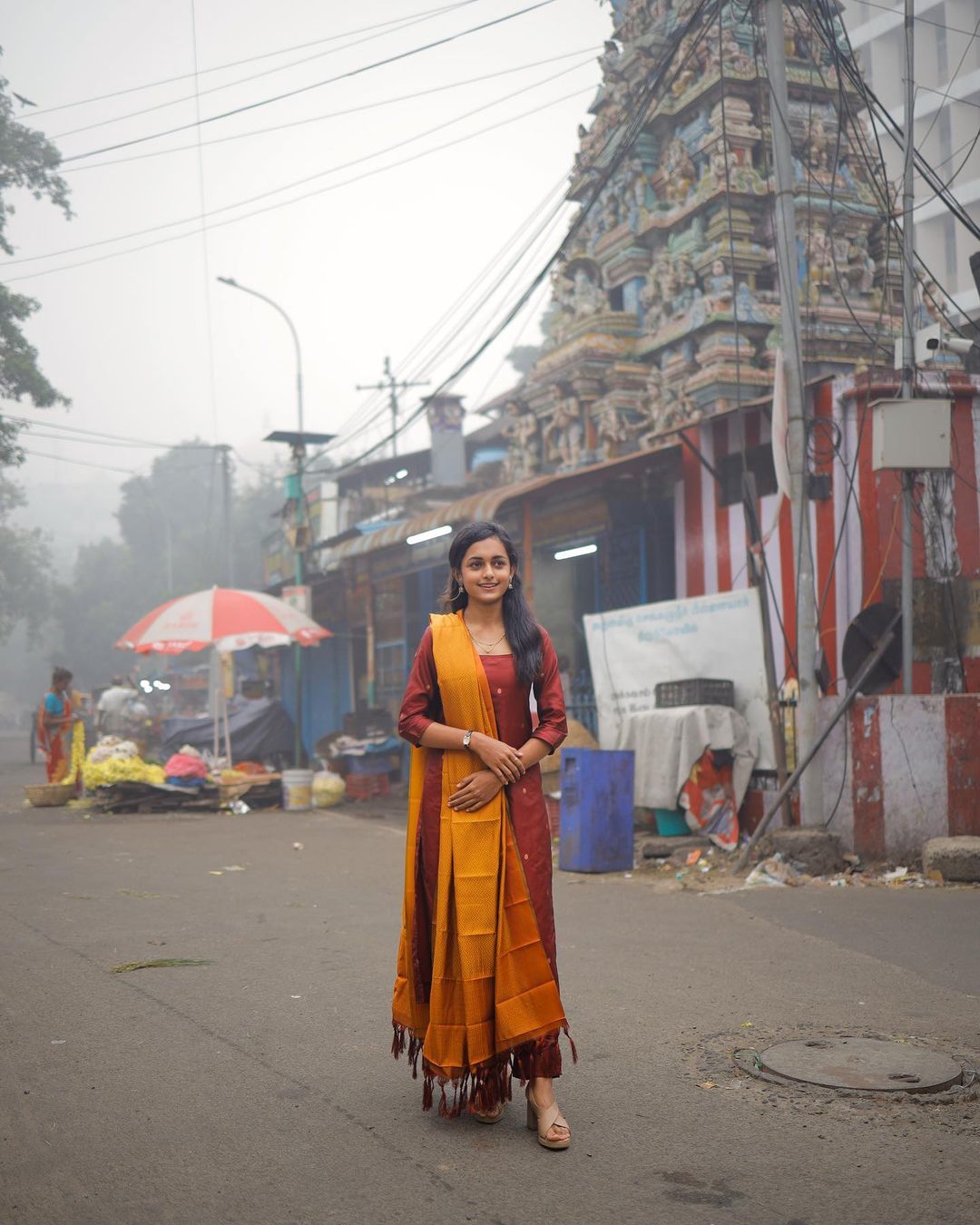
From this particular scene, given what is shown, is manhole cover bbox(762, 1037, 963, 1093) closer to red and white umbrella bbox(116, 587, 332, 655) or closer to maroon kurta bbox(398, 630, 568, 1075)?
maroon kurta bbox(398, 630, 568, 1075)

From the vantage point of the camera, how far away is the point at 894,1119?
3.75 m

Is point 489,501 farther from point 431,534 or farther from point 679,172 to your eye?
point 679,172

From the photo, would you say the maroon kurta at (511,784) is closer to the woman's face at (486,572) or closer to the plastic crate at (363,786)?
the woman's face at (486,572)

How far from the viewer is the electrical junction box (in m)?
9.43

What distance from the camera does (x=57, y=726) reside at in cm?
1678

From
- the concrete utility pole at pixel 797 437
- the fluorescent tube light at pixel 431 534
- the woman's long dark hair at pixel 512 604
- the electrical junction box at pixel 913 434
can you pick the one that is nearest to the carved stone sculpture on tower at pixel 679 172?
the fluorescent tube light at pixel 431 534

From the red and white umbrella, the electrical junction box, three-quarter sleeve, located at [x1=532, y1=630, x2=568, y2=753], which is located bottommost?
three-quarter sleeve, located at [x1=532, y1=630, x2=568, y2=753]

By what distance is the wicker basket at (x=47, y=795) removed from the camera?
16.4 m

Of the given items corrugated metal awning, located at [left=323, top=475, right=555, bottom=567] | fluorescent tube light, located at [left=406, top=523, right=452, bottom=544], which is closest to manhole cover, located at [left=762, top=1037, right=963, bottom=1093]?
corrugated metal awning, located at [left=323, top=475, right=555, bottom=567]

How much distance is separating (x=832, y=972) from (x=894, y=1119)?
226 cm

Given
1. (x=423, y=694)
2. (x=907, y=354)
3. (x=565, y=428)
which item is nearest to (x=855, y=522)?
(x=907, y=354)

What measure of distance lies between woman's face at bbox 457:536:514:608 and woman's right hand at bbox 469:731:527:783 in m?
0.48

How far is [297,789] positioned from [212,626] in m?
2.45

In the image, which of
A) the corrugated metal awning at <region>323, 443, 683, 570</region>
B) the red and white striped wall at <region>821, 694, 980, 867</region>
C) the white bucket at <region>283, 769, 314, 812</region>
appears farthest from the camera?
the white bucket at <region>283, 769, 314, 812</region>
